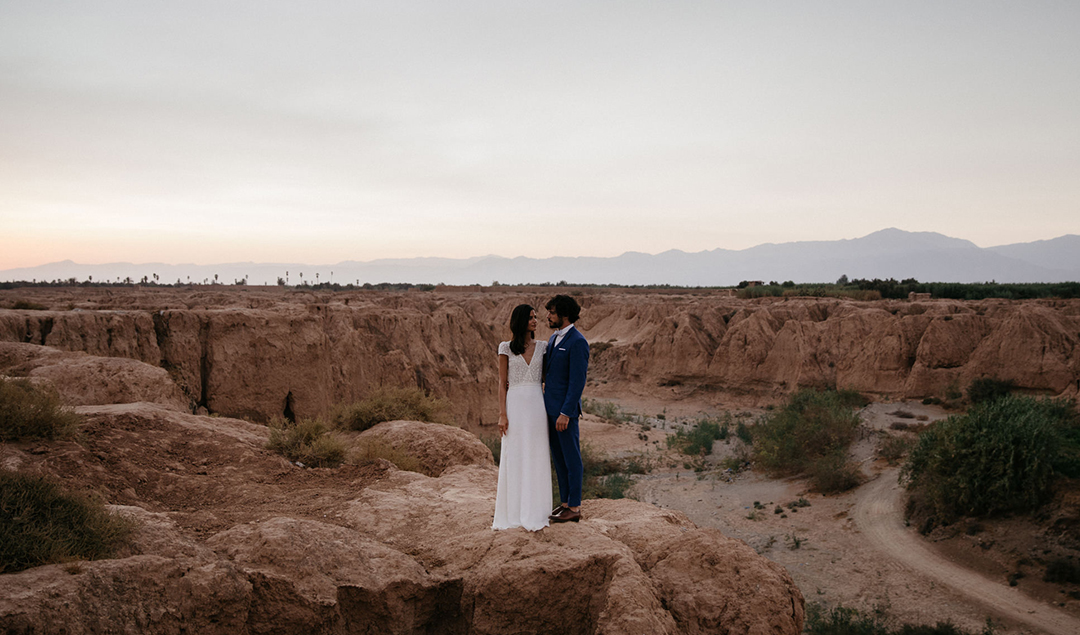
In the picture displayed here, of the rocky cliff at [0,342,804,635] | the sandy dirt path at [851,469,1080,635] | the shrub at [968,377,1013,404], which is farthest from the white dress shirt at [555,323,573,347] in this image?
the shrub at [968,377,1013,404]

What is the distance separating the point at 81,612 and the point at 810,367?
31.1 m

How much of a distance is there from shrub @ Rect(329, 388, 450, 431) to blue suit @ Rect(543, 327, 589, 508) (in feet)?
17.6

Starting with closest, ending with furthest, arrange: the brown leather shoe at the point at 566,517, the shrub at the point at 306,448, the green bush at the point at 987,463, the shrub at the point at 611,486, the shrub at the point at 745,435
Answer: the brown leather shoe at the point at 566,517 < the shrub at the point at 306,448 < the green bush at the point at 987,463 < the shrub at the point at 611,486 < the shrub at the point at 745,435

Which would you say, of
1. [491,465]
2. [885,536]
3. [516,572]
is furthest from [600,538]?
[885,536]

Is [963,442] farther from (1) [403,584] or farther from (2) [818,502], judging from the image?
(1) [403,584]

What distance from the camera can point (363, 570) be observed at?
4.05 m

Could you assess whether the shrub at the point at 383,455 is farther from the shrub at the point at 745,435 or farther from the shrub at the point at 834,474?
the shrub at the point at 745,435

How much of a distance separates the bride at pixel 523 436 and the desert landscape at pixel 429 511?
0.62 ft

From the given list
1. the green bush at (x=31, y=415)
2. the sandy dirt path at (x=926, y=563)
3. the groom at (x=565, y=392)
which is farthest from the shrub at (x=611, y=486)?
the green bush at (x=31, y=415)

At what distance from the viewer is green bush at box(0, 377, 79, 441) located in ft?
15.8

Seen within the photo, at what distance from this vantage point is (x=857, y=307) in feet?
105

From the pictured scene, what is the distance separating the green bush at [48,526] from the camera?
3207mm

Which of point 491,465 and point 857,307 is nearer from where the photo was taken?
point 491,465

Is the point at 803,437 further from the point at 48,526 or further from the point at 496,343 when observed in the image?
the point at 48,526
